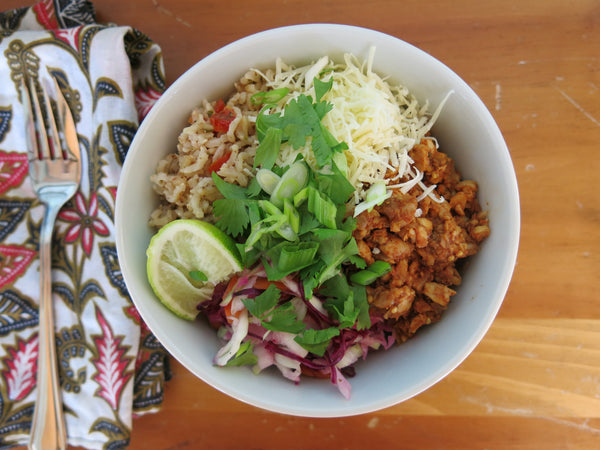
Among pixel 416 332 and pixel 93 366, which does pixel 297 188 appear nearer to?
pixel 416 332

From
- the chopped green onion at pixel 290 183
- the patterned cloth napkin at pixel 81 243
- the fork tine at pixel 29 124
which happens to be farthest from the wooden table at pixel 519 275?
the chopped green onion at pixel 290 183

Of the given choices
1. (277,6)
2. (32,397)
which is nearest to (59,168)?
(32,397)

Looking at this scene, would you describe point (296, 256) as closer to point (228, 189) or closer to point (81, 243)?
point (228, 189)

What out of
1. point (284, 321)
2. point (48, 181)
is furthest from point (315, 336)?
point (48, 181)

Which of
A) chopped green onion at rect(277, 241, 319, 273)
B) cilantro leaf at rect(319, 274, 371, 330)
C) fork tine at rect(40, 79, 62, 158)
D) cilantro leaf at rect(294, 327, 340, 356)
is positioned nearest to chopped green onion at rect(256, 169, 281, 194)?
chopped green onion at rect(277, 241, 319, 273)

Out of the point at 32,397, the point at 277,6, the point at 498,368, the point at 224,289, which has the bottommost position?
the point at 498,368

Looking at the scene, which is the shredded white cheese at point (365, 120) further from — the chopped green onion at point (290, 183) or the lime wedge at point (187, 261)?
the lime wedge at point (187, 261)
